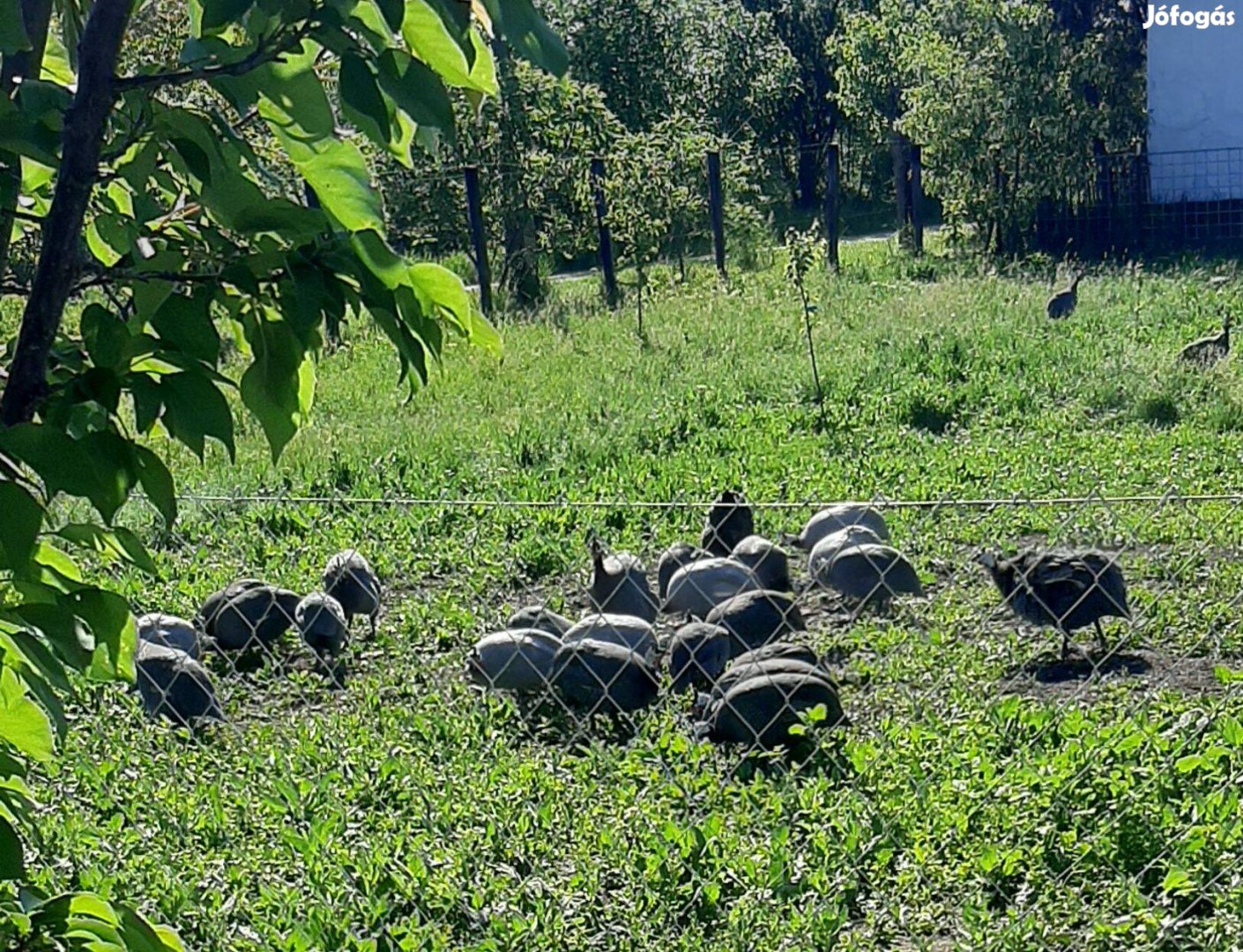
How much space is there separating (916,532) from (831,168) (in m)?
11.2

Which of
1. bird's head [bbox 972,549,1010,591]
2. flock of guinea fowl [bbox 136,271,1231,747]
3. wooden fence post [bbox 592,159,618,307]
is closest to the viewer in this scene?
flock of guinea fowl [bbox 136,271,1231,747]

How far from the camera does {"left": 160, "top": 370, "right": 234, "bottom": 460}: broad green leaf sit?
1.27 metres

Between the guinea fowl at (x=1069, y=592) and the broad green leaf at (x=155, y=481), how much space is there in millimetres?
3980

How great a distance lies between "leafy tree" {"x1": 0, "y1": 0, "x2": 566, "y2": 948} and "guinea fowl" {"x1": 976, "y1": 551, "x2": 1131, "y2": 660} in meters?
3.97

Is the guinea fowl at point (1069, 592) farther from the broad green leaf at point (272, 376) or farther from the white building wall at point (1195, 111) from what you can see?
the white building wall at point (1195, 111)

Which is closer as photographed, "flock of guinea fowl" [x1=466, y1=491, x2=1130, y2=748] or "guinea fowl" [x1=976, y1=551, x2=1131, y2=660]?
"flock of guinea fowl" [x1=466, y1=491, x2=1130, y2=748]

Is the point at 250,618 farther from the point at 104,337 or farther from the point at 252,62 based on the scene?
the point at 252,62

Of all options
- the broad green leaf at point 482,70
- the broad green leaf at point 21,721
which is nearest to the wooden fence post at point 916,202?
the broad green leaf at point 482,70

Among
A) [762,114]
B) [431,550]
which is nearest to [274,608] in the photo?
[431,550]

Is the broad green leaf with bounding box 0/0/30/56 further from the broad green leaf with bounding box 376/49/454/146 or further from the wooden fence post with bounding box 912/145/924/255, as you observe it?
the wooden fence post with bounding box 912/145/924/255

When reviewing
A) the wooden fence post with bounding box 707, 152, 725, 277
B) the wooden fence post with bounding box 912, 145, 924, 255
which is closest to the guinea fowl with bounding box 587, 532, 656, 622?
the wooden fence post with bounding box 707, 152, 725, 277

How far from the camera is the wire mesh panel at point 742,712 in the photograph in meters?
3.81

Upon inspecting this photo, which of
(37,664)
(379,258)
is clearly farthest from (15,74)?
(37,664)

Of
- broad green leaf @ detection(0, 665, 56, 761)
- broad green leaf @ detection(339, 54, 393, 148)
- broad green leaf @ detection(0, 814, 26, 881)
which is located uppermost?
broad green leaf @ detection(339, 54, 393, 148)
